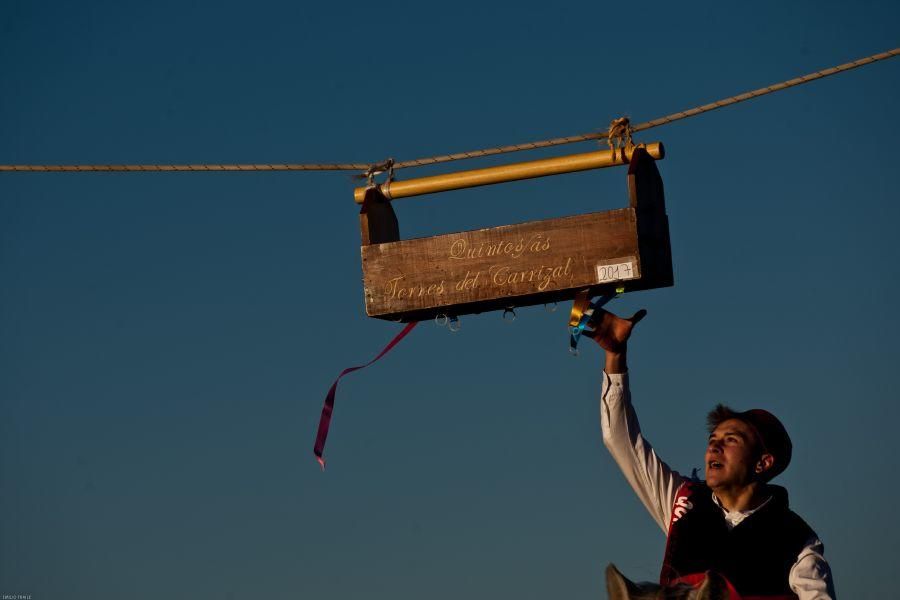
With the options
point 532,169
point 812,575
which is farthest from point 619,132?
point 812,575

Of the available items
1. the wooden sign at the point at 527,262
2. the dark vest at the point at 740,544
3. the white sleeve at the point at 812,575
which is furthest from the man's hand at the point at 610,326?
the white sleeve at the point at 812,575

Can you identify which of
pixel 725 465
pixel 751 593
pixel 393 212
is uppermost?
pixel 393 212

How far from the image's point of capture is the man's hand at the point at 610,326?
6.03 m

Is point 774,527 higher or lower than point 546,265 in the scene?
lower

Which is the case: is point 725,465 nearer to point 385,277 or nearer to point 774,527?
point 774,527

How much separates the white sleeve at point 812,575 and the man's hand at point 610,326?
1.13 metres

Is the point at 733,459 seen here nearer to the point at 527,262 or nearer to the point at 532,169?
the point at 527,262

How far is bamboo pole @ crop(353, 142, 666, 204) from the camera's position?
6.19 metres

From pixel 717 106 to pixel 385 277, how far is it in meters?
1.66

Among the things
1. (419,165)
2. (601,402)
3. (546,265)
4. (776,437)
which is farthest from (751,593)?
(419,165)

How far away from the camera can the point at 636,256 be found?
5.86 meters

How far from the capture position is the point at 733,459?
19.2 feet

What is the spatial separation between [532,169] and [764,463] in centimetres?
159

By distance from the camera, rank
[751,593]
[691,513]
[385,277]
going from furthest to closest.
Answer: [385,277] < [691,513] < [751,593]
